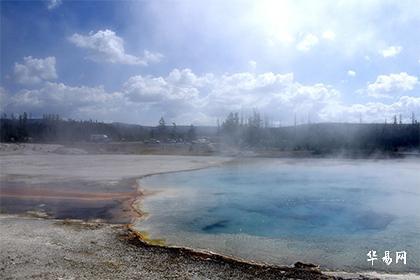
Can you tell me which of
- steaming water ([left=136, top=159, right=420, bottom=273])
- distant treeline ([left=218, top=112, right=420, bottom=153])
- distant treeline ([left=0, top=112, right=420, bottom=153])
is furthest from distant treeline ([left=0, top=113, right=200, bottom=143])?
steaming water ([left=136, top=159, right=420, bottom=273])

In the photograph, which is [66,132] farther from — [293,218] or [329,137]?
[293,218]

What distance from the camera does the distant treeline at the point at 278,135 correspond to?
45.2 metres

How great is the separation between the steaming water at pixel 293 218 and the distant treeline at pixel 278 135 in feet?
77.2

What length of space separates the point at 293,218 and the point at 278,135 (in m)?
47.0

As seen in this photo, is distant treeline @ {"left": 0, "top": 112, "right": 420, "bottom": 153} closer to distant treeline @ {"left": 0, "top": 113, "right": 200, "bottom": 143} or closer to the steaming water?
distant treeline @ {"left": 0, "top": 113, "right": 200, "bottom": 143}

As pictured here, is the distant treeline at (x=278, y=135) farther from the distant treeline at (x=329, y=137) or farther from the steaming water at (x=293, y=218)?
the steaming water at (x=293, y=218)

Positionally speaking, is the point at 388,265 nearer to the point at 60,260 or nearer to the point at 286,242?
the point at 286,242

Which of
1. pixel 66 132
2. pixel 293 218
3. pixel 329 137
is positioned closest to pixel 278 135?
pixel 329 137

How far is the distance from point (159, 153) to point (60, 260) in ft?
112

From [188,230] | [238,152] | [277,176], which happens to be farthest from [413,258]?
[238,152]

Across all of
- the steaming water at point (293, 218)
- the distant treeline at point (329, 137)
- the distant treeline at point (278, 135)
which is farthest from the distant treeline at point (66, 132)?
the steaming water at point (293, 218)

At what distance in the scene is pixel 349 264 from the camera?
7.68 meters

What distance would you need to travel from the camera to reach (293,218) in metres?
11.9

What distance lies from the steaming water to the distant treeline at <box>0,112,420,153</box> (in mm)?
23521
